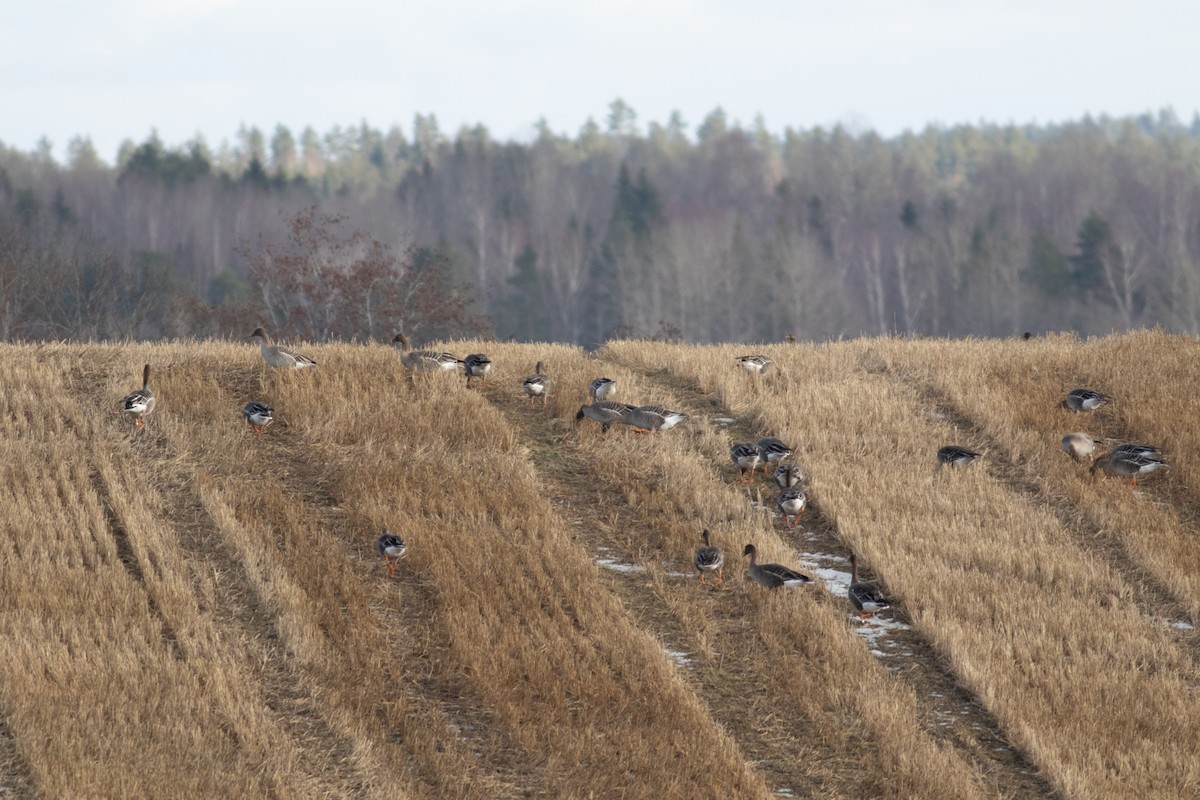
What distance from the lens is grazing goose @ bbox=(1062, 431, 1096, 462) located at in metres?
19.9

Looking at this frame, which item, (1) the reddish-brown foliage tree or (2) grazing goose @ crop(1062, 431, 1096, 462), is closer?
(2) grazing goose @ crop(1062, 431, 1096, 462)

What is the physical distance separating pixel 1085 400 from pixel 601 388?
748 cm

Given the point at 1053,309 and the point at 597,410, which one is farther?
the point at 1053,309

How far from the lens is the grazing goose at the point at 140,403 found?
757 inches

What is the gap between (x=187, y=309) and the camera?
2090 inches

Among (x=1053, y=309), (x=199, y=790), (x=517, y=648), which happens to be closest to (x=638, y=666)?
(x=517, y=648)

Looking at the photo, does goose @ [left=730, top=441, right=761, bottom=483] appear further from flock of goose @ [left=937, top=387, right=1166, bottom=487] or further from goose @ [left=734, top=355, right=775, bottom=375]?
goose @ [left=734, top=355, right=775, bottom=375]

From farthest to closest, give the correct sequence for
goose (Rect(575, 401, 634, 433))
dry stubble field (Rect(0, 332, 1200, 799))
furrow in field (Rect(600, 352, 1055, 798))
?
goose (Rect(575, 401, 634, 433)) < furrow in field (Rect(600, 352, 1055, 798)) < dry stubble field (Rect(0, 332, 1200, 799))

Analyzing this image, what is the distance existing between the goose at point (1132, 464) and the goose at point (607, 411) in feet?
22.0

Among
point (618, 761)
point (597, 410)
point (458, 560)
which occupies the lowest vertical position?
point (618, 761)

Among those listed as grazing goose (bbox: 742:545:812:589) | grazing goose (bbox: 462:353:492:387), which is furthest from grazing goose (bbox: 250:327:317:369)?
grazing goose (bbox: 742:545:812:589)

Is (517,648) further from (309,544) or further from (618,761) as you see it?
(309,544)

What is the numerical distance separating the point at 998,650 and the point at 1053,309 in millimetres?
80614

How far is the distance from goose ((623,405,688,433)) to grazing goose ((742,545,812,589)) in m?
4.47
